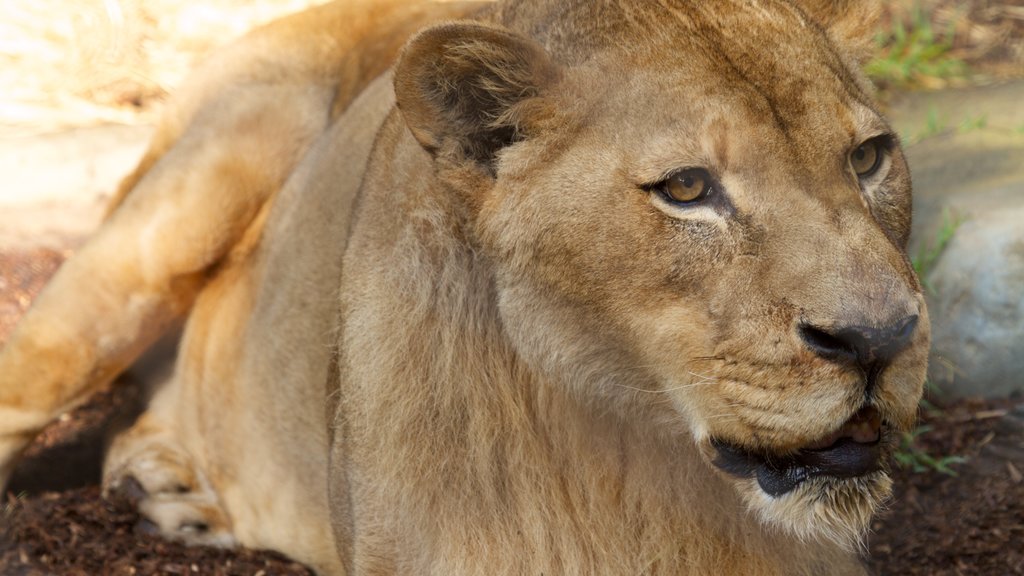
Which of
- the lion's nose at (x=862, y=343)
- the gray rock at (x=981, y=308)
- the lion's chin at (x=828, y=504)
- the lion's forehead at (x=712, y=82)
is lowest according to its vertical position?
the gray rock at (x=981, y=308)

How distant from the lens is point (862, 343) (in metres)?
2.17

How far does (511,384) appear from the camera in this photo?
282cm

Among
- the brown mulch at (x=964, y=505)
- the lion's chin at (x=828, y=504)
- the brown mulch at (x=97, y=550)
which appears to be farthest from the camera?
the brown mulch at (x=97, y=550)

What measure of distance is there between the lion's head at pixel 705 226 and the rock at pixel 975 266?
73.0 inches

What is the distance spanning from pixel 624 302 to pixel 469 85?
54 cm

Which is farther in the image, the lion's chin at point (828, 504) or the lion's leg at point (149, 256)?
the lion's leg at point (149, 256)

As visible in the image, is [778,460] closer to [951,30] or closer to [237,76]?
[237,76]

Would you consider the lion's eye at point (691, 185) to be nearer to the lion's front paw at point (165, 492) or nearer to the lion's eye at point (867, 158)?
the lion's eye at point (867, 158)

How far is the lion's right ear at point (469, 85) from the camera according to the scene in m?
2.55

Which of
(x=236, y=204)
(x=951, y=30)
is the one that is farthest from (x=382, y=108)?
(x=951, y=30)

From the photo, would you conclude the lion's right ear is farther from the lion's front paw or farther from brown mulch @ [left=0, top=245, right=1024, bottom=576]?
the lion's front paw

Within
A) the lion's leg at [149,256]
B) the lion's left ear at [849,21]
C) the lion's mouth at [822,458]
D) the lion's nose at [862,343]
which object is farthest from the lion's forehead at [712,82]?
the lion's leg at [149,256]

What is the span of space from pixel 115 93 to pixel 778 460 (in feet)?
18.1

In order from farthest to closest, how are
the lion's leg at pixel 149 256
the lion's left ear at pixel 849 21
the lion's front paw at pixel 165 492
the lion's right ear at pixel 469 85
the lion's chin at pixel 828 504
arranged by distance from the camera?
the lion's leg at pixel 149 256, the lion's front paw at pixel 165 492, the lion's left ear at pixel 849 21, the lion's right ear at pixel 469 85, the lion's chin at pixel 828 504
